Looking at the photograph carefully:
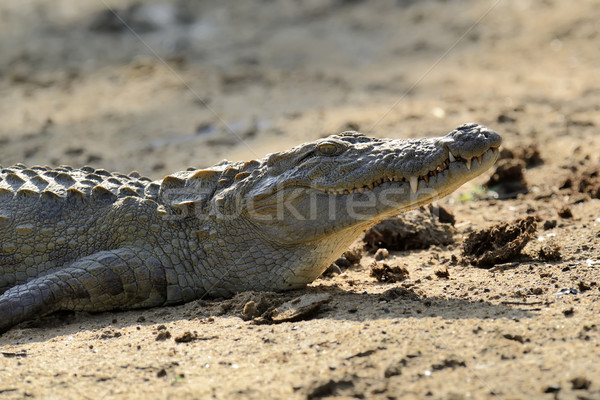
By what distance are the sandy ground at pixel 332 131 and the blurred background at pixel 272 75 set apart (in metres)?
0.05

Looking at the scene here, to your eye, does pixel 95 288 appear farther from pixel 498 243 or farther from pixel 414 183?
pixel 498 243

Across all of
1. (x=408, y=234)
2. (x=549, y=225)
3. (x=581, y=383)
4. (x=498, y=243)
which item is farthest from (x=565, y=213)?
(x=581, y=383)

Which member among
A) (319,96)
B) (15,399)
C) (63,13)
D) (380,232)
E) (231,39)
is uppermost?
(63,13)

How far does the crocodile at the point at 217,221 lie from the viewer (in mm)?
4609

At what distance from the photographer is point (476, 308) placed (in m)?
4.31

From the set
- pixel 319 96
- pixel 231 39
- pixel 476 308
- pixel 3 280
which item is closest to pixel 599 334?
pixel 476 308

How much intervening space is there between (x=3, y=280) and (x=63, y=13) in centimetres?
1014

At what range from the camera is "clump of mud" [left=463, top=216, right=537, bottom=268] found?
17.2 ft

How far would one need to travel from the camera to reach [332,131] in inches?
356

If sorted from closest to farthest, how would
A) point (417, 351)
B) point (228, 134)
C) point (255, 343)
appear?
point (417, 351)
point (255, 343)
point (228, 134)

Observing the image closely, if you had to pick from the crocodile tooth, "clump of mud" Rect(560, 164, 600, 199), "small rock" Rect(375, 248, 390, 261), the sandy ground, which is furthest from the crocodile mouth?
"clump of mud" Rect(560, 164, 600, 199)

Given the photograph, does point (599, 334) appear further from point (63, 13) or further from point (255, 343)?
point (63, 13)

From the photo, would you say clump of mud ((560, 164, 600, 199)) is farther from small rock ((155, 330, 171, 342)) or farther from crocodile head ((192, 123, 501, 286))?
small rock ((155, 330, 171, 342))

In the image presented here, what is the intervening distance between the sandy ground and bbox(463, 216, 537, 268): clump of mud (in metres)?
0.12
